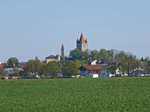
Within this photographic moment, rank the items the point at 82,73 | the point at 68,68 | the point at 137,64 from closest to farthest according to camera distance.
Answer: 1. the point at 137,64
2. the point at 68,68
3. the point at 82,73

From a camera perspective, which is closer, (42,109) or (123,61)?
(42,109)

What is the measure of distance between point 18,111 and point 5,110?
1148 mm

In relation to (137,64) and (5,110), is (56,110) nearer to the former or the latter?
(5,110)

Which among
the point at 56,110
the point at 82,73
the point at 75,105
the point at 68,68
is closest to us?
the point at 56,110

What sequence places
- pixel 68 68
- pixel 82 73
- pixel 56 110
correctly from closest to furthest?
pixel 56 110 < pixel 68 68 < pixel 82 73

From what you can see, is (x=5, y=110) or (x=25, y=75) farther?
(x=25, y=75)

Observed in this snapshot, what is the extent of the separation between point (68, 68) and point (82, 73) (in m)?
23.7

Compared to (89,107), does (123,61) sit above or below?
above

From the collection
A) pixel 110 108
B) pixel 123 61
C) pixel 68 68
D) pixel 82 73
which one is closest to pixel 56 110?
pixel 110 108

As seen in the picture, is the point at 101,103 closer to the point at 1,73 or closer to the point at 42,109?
the point at 42,109

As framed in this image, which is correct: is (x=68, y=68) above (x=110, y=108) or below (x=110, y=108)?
above

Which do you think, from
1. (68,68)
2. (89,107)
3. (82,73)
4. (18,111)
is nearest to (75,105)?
(89,107)

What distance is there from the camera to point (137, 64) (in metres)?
131

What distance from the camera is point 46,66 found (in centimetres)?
14688
